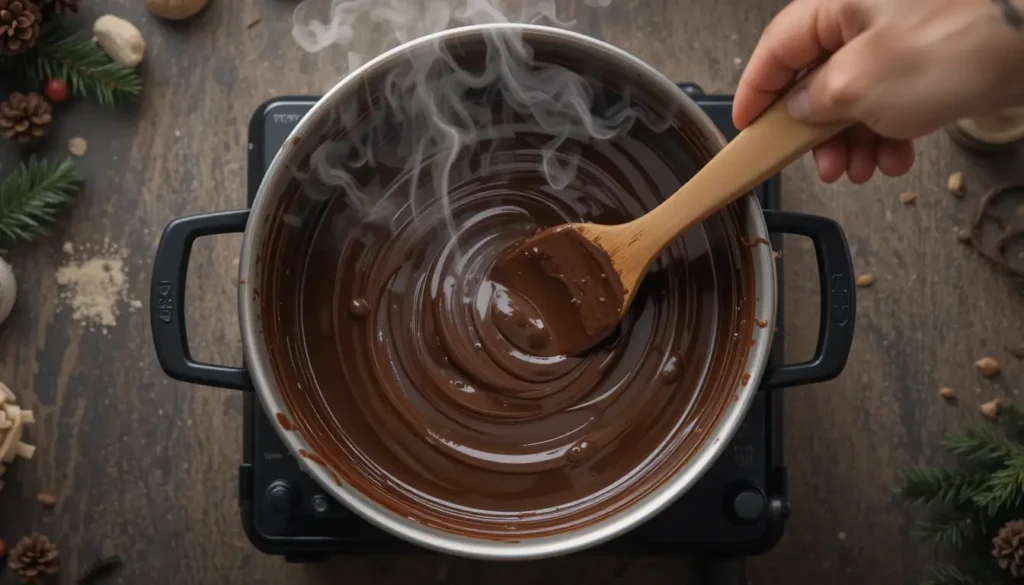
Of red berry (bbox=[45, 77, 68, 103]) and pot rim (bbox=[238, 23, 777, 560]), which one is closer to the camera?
pot rim (bbox=[238, 23, 777, 560])

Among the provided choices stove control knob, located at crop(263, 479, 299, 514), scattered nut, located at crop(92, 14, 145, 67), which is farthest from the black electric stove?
scattered nut, located at crop(92, 14, 145, 67)

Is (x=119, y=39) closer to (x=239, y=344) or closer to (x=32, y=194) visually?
(x=32, y=194)

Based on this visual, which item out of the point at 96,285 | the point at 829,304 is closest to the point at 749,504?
the point at 829,304

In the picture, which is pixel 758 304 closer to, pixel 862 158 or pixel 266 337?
pixel 862 158

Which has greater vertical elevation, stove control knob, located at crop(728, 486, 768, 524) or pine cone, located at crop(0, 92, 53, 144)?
pine cone, located at crop(0, 92, 53, 144)

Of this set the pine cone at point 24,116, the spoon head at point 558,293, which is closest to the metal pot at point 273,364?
the spoon head at point 558,293

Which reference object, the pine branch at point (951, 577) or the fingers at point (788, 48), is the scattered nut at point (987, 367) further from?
the fingers at point (788, 48)

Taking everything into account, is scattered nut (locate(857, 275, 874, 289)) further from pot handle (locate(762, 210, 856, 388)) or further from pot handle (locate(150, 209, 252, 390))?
pot handle (locate(150, 209, 252, 390))
